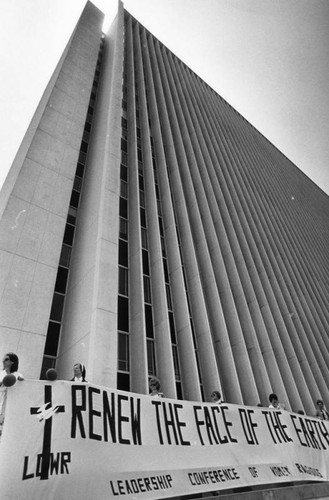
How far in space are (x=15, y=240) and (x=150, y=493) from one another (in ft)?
32.5

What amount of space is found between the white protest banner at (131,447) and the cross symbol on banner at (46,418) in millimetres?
12

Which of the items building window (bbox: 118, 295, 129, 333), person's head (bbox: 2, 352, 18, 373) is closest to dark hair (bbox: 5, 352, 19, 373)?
person's head (bbox: 2, 352, 18, 373)

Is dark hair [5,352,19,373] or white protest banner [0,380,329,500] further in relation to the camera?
dark hair [5,352,19,373]

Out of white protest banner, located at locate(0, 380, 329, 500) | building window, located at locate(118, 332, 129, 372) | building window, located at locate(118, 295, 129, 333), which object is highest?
building window, located at locate(118, 295, 129, 333)

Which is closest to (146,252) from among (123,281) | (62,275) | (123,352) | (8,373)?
(123,281)

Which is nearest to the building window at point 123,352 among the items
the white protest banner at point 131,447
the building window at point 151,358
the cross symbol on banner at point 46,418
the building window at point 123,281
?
the building window at point 151,358

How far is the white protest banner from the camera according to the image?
4.00 m

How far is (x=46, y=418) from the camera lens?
4352 millimetres

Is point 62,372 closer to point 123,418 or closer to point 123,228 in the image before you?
point 123,418

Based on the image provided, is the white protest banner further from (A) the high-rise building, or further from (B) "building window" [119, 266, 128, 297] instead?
(B) "building window" [119, 266, 128, 297]

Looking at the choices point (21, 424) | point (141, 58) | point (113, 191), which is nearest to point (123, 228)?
point (113, 191)

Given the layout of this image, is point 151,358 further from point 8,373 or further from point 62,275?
point 8,373

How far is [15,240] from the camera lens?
11773 millimetres

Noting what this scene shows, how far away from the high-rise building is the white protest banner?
394 cm
